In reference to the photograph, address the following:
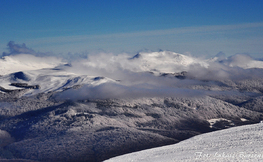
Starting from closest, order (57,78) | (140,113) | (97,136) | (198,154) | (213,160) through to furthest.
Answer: (213,160) < (198,154) < (97,136) < (140,113) < (57,78)

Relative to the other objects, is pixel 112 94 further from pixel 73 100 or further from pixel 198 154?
pixel 198 154

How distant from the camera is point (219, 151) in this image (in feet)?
137

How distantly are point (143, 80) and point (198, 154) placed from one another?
4129 inches

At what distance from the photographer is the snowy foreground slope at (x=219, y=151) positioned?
3712cm

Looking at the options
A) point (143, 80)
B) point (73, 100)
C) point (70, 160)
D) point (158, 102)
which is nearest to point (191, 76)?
point (143, 80)

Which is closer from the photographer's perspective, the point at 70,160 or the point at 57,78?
the point at 70,160

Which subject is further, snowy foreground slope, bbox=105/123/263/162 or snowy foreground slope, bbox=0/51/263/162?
snowy foreground slope, bbox=0/51/263/162

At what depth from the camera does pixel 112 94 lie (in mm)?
100375

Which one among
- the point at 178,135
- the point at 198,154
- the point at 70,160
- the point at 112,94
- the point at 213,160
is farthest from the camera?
the point at 112,94

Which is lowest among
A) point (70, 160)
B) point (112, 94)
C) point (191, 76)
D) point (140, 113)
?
point (70, 160)

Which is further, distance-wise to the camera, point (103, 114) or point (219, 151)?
point (103, 114)

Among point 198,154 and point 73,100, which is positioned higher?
point 73,100

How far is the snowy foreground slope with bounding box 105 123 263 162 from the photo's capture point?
37.1 metres

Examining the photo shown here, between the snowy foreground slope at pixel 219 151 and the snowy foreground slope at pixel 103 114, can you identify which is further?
the snowy foreground slope at pixel 103 114
